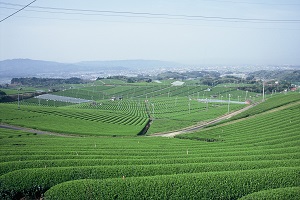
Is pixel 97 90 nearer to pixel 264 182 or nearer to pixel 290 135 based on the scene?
pixel 290 135

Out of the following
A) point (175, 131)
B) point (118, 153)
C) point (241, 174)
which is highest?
point (241, 174)

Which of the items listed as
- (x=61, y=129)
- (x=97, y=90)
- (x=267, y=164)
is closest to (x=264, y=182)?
(x=267, y=164)

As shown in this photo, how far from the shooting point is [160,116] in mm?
89625

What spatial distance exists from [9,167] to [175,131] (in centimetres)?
4711

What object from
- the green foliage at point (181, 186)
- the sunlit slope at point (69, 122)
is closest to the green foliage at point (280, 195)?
the green foliage at point (181, 186)

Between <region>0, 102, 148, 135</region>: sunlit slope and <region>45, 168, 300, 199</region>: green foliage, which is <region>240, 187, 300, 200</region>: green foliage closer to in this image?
<region>45, 168, 300, 199</region>: green foliage

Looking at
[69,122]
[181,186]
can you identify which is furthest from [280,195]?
[69,122]

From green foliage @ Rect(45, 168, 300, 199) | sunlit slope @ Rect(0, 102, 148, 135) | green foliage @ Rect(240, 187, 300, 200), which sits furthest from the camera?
sunlit slope @ Rect(0, 102, 148, 135)

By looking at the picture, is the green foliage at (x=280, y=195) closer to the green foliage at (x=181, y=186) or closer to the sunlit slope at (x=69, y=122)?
the green foliage at (x=181, y=186)

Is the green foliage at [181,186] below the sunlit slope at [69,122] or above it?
above

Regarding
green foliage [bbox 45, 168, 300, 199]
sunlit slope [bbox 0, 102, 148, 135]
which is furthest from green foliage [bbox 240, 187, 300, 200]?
sunlit slope [bbox 0, 102, 148, 135]

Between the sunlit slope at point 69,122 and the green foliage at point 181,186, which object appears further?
the sunlit slope at point 69,122

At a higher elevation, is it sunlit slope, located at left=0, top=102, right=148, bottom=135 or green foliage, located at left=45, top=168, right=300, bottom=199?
green foliage, located at left=45, top=168, right=300, bottom=199

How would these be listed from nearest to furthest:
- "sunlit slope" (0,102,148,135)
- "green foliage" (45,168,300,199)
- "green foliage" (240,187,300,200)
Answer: "green foliage" (240,187,300,200), "green foliage" (45,168,300,199), "sunlit slope" (0,102,148,135)
